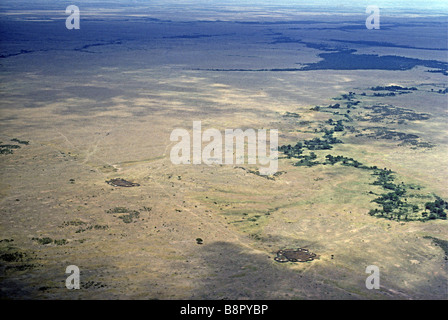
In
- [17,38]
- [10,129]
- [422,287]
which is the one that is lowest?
[422,287]

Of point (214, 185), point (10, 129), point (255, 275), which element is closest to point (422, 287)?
point (255, 275)

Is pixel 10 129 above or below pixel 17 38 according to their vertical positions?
below

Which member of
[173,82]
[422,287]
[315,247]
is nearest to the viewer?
[422,287]

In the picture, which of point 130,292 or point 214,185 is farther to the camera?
point 214,185

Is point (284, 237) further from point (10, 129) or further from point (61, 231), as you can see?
point (10, 129)
